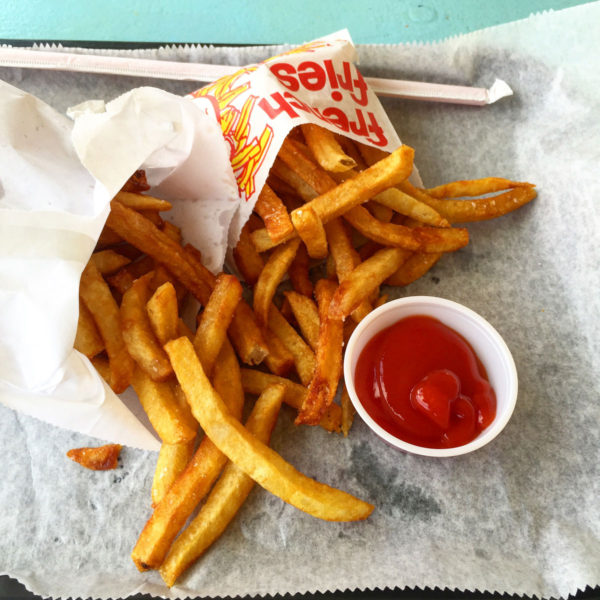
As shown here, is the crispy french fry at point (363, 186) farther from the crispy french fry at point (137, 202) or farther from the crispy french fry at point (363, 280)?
the crispy french fry at point (137, 202)

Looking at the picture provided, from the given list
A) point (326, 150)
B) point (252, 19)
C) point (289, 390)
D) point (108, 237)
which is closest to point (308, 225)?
point (326, 150)

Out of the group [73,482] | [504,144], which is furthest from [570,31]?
[73,482]

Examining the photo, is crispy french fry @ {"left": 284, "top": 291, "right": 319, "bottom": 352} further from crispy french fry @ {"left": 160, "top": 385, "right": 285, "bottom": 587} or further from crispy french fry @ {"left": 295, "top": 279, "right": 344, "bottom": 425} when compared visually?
crispy french fry @ {"left": 160, "top": 385, "right": 285, "bottom": 587}

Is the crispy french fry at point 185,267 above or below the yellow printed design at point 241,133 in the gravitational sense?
below

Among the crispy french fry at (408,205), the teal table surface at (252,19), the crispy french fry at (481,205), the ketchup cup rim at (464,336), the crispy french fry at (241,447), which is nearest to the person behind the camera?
the crispy french fry at (241,447)

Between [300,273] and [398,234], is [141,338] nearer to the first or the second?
[300,273]

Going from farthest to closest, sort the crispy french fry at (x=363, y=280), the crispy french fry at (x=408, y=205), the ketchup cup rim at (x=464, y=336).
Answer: the crispy french fry at (x=408, y=205) < the crispy french fry at (x=363, y=280) < the ketchup cup rim at (x=464, y=336)

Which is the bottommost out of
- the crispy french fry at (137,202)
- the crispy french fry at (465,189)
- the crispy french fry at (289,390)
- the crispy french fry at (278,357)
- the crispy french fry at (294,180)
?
the crispy french fry at (289,390)

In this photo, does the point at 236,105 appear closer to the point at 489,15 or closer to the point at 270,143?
the point at 270,143

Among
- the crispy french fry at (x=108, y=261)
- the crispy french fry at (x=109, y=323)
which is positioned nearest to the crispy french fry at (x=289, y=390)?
the crispy french fry at (x=109, y=323)
